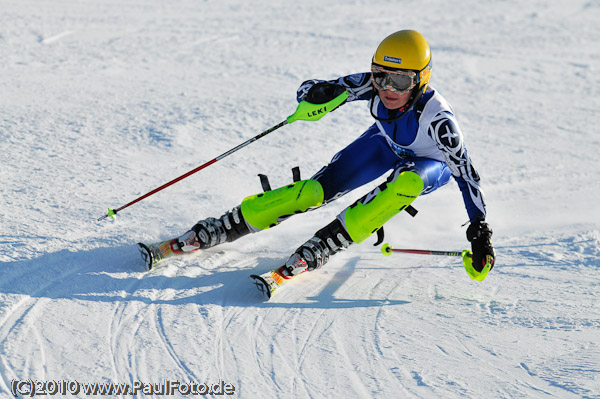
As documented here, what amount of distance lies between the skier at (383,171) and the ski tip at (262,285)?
0.22 meters

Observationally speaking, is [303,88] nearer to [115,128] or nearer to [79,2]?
[115,128]

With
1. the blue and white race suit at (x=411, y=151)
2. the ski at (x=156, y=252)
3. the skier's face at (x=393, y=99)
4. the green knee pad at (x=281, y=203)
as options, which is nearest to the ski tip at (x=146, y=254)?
the ski at (x=156, y=252)

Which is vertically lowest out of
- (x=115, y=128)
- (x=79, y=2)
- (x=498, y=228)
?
(x=498, y=228)

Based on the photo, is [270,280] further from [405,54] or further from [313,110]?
[405,54]

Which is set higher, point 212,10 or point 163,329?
point 212,10

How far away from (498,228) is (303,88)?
6.74 feet

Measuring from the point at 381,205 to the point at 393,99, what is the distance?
693mm

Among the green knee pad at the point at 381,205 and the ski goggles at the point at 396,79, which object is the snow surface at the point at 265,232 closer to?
the green knee pad at the point at 381,205

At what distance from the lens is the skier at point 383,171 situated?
3.99m

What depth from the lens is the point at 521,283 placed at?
440 centimetres

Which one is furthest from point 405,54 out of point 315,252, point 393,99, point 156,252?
point 156,252

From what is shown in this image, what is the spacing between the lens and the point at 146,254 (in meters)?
4.19

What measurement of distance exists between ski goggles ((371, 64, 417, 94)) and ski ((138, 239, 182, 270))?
1.67 meters

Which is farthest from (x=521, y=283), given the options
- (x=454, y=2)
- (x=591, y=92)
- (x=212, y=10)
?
(x=454, y=2)
